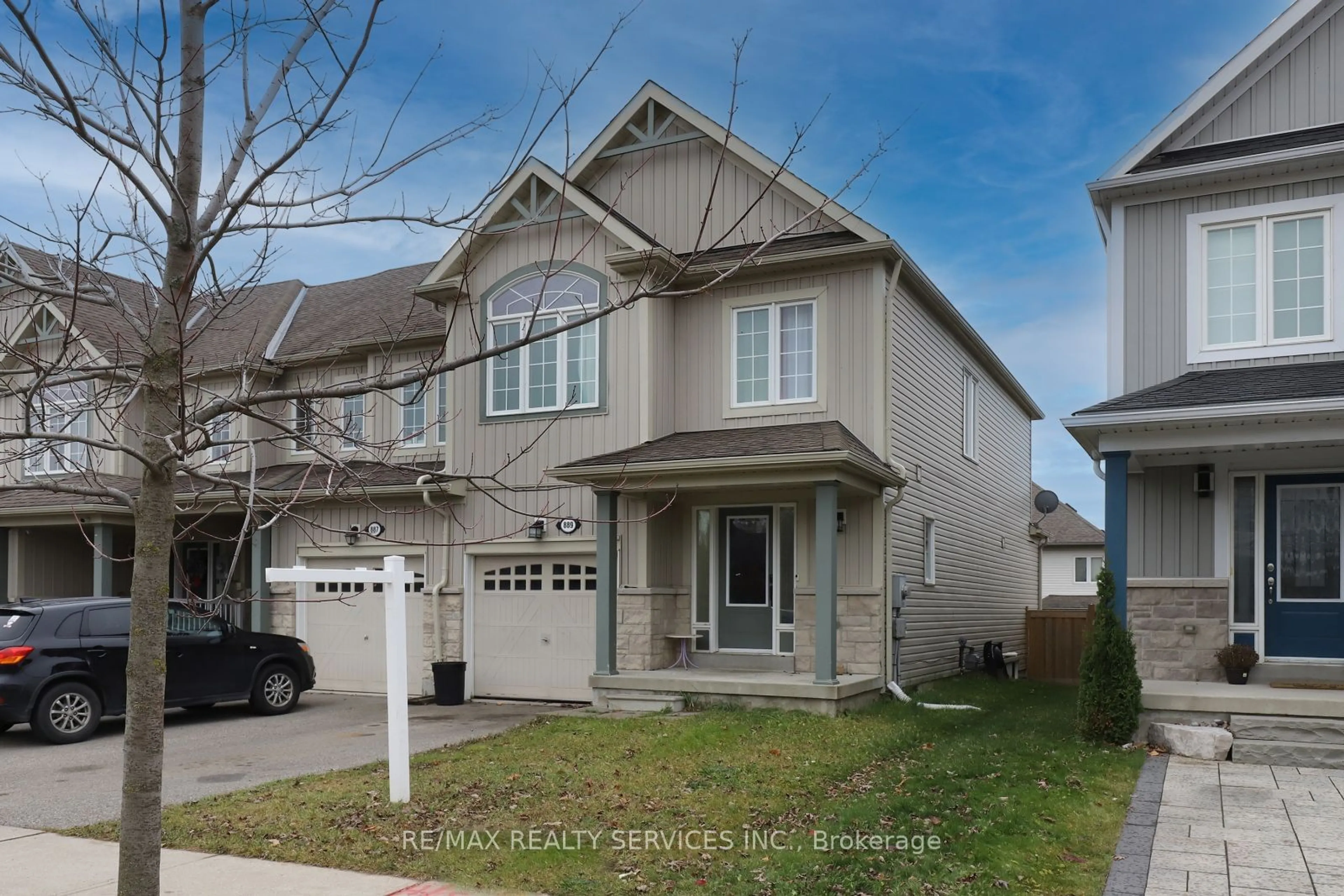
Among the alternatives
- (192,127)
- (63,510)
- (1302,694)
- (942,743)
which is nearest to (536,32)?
(192,127)

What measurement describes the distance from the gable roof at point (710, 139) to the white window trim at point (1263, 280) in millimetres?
3520

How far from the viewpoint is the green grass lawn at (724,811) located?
6.48 meters

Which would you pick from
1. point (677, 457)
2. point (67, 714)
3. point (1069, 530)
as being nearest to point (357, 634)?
point (67, 714)

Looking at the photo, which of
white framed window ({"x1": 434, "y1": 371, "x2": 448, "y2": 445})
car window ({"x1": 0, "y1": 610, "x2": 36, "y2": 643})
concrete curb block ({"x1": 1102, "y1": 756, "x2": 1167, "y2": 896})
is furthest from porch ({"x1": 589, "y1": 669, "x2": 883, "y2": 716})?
car window ({"x1": 0, "y1": 610, "x2": 36, "y2": 643})

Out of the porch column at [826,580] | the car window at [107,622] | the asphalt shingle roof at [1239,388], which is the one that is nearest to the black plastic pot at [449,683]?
the car window at [107,622]

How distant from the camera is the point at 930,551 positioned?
16812 mm

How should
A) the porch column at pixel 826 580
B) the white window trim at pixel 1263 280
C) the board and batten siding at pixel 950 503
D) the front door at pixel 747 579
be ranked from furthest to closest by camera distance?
1. the board and batten siding at pixel 950 503
2. the front door at pixel 747 579
3. the porch column at pixel 826 580
4. the white window trim at pixel 1263 280

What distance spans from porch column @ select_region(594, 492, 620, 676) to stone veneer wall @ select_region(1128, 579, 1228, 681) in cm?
597

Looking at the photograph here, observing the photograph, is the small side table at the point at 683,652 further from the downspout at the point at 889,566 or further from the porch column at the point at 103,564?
the porch column at the point at 103,564

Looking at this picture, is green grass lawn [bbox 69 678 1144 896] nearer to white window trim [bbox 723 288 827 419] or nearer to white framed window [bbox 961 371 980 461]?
white window trim [bbox 723 288 827 419]

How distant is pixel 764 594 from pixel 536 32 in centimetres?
1015

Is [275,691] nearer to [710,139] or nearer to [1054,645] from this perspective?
[710,139]

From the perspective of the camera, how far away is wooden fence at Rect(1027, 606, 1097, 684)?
64.8ft

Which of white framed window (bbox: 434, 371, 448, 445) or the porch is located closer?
the porch
